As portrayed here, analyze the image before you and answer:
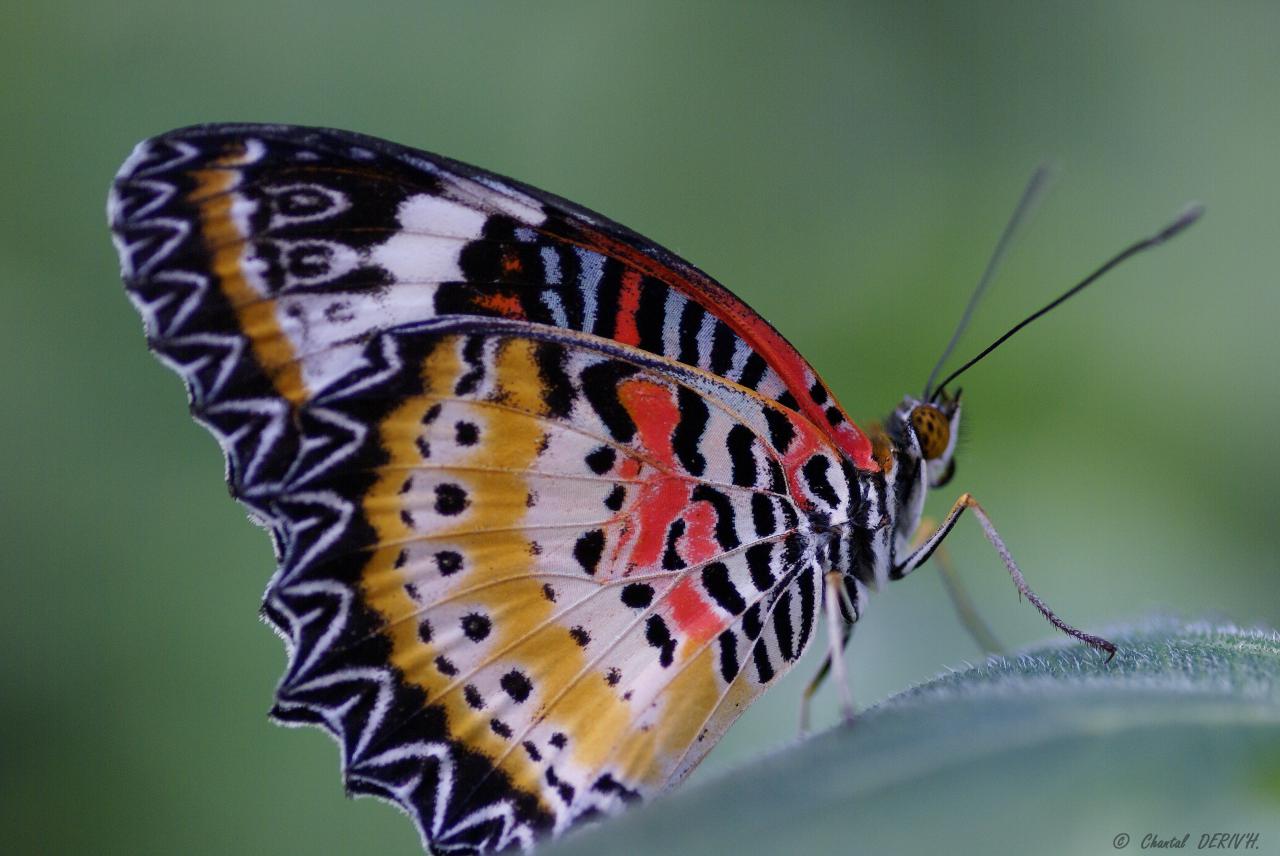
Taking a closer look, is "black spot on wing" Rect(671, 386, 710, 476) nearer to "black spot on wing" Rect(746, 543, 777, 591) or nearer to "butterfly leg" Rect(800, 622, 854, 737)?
"black spot on wing" Rect(746, 543, 777, 591)

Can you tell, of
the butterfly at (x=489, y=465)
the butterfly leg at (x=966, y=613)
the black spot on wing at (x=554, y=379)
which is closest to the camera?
the butterfly at (x=489, y=465)

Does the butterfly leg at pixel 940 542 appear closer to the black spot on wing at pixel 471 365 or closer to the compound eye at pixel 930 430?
the compound eye at pixel 930 430

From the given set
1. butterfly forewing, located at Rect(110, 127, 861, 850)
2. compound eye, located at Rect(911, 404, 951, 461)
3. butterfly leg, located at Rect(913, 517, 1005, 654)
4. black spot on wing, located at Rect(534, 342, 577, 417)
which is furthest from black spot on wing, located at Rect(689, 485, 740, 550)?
butterfly leg, located at Rect(913, 517, 1005, 654)

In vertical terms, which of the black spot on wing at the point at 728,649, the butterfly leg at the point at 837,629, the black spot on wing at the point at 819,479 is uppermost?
the black spot on wing at the point at 819,479

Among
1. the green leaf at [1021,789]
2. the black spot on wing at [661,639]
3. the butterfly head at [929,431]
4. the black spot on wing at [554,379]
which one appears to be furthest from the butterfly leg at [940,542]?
the green leaf at [1021,789]

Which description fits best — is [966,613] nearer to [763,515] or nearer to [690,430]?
[763,515]

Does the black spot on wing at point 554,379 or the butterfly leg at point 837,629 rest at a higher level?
the black spot on wing at point 554,379

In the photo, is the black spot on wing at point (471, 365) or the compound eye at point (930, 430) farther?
the compound eye at point (930, 430)

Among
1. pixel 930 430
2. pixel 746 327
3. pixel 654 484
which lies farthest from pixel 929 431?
pixel 654 484
